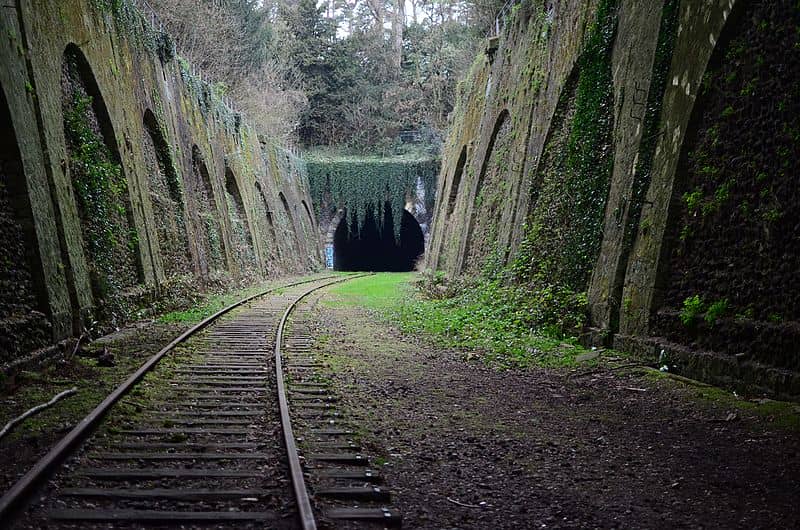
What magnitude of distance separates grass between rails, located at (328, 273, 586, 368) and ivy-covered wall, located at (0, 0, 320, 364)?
5182 mm

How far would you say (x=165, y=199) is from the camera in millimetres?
16516

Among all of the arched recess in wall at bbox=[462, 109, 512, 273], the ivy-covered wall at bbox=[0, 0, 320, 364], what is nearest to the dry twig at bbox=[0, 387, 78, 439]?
the ivy-covered wall at bbox=[0, 0, 320, 364]

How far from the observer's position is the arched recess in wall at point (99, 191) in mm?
10617

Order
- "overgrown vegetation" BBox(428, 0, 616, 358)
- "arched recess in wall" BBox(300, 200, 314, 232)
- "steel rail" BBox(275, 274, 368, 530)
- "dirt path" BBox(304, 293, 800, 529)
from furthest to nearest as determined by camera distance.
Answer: "arched recess in wall" BBox(300, 200, 314, 232) → "overgrown vegetation" BBox(428, 0, 616, 358) → "dirt path" BBox(304, 293, 800, 529) → "steel rail" BBox(275, 274, 368, 530)

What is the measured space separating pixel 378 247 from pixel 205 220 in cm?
2769

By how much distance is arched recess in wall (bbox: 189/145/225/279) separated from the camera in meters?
19.0

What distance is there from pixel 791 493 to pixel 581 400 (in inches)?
108

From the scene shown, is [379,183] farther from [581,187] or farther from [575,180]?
[581,187]

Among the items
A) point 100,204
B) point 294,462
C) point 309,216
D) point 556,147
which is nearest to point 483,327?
point 556,147

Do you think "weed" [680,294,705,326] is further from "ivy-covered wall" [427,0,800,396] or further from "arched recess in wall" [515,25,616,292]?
"arched recess in wall" [515,25,616,292]

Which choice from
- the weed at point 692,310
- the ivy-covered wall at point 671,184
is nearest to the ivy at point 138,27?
the ivy-covered wall at point 671,184

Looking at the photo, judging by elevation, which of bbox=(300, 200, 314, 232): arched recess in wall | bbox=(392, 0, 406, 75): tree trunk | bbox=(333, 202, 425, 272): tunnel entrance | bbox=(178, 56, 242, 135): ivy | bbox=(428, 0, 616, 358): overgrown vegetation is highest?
bbox=(392, 0, 406, 75): tree trunk

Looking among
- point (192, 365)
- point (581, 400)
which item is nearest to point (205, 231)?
point (192, 365)

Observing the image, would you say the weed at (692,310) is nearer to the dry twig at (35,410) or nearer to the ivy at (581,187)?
the ivy at (581,187)
